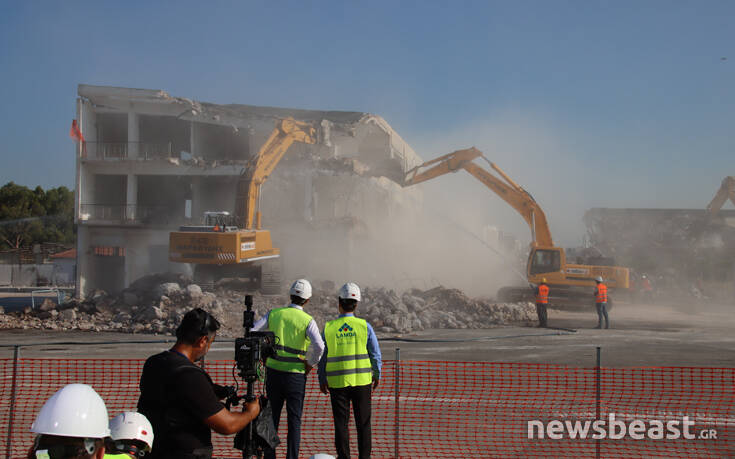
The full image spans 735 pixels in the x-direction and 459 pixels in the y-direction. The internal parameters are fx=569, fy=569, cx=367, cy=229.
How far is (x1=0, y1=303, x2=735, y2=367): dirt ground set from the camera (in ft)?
40.6

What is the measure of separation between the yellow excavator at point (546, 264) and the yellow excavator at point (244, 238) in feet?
23.7

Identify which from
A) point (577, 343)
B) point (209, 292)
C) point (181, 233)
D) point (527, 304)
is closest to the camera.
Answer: point (577, 343)

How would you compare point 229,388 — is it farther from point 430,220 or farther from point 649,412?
point 430,220

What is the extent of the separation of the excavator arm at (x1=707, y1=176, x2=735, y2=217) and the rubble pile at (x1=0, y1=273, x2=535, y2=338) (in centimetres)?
1875

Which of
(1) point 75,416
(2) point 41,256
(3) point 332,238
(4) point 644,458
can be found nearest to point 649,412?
(4) point 644,458

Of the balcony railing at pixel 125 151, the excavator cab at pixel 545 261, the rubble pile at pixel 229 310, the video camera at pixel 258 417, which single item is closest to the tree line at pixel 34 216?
the balcony railing at pixel 125 151

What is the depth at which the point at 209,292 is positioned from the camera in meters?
20.7

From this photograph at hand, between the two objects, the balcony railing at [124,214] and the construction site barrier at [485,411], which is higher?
the balcony railing at [124,214]

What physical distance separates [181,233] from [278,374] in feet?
43.8

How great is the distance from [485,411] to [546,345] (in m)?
7.22

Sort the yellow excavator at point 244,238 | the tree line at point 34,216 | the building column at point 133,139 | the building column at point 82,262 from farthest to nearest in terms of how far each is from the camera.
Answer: the tree line at point 34,216
the building column at point 82,262
the building column at point 133,139
the yellow excavator at point 244,238

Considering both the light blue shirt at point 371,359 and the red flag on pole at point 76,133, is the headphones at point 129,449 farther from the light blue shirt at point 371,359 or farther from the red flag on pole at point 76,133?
the red flag on pole at point 76,133

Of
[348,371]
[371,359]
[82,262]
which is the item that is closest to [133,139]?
[82,262]

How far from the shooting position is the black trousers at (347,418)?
5.03 meters
